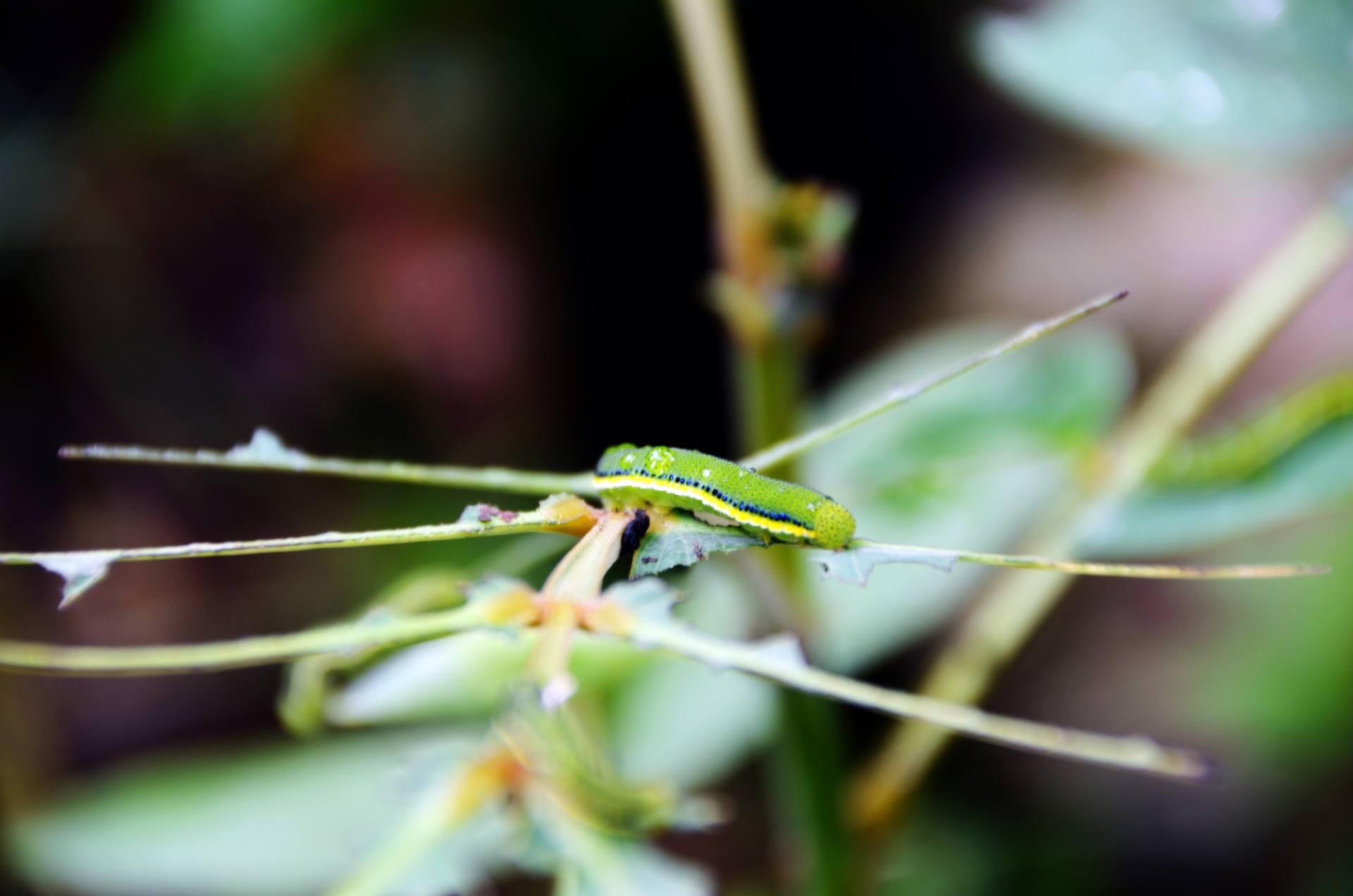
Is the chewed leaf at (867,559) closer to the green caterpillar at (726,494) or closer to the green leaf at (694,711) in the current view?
the green caterpillar at (726,494)

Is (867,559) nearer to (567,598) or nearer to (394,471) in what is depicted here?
(567,598)

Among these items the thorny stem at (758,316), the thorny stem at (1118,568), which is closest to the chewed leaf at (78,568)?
the thorny stem at (1118,568)

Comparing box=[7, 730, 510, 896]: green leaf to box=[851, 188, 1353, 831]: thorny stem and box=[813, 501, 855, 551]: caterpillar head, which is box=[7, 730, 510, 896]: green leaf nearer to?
box=[851, 188, 1353, 831]: thorny stem

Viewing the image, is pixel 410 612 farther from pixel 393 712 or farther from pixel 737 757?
pixel 737 757

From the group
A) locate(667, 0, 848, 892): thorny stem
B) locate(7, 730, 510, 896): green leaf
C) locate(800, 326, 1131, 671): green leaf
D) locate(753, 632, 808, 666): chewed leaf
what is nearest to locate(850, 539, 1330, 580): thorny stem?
locate(753, 632, 808, 666): chewed leaf

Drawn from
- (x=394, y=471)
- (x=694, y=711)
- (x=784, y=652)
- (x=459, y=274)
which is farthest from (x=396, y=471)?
(x=459, y=274)

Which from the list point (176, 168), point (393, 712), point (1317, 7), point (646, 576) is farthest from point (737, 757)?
point (176, 168)
